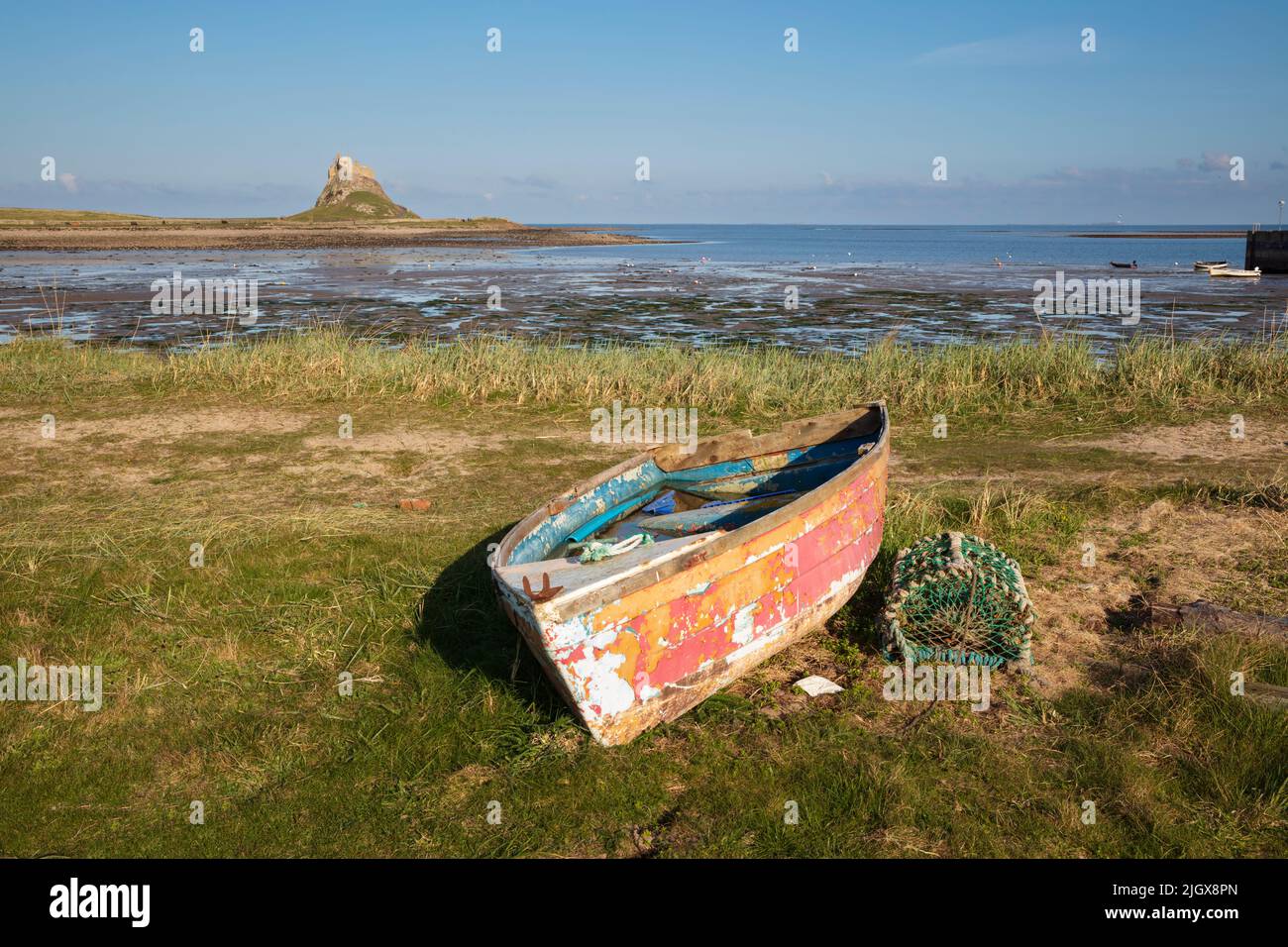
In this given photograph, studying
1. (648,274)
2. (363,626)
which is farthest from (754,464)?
(648,274)

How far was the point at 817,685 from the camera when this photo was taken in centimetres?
618

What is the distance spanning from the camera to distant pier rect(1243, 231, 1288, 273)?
1784 inches

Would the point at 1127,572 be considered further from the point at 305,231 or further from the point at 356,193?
the point at 356,193

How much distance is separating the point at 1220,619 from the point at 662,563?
405 centimetres

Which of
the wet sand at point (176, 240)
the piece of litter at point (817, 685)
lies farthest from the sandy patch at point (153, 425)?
the wet sand at point (176, 240)

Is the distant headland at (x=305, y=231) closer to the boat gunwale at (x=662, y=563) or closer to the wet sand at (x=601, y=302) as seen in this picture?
the wet sand at (x=601, y=302)

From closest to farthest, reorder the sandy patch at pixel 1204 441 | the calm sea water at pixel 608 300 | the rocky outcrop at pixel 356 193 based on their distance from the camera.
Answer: the sandy patch at pixel 1204 441
the calm sea water at pixel 608 300
the rocky outcrop at pixel 356 193

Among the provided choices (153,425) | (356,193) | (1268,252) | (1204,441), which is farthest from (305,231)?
(1204,441)

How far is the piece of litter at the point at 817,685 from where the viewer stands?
6125 millimetres

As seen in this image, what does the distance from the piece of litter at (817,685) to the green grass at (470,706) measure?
4.2 inches

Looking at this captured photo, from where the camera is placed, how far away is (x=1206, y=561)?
7680 millimetres
